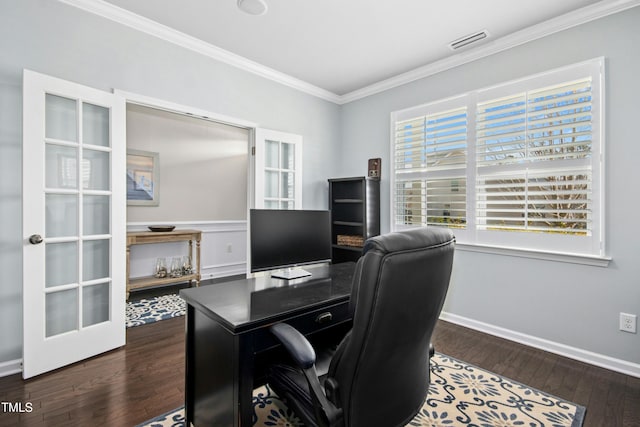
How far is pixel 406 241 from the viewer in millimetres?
977

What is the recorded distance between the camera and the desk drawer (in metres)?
1.26

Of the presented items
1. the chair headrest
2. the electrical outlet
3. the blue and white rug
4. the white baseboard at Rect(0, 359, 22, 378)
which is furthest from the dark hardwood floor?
the chair headrest

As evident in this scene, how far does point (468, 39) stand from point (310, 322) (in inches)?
114

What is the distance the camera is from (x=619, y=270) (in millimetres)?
2275

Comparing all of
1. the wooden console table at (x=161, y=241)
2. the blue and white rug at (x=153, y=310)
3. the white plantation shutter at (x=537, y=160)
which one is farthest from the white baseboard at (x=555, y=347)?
the wooden console table at (x=161, y=241)

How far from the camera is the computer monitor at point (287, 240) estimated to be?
1.79 m

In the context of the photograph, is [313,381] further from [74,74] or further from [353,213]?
[353,213]

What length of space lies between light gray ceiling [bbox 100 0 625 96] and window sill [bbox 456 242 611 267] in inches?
74.7

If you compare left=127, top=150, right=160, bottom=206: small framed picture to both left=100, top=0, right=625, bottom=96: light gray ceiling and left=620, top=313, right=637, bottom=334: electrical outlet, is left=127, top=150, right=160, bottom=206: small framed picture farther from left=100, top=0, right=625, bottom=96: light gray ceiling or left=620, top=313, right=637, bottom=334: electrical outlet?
left=620, top=313, right=637, bottom=334: electrical outlet

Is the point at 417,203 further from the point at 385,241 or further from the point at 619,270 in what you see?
the point at 385,241

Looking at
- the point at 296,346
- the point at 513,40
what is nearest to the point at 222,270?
the point at 296,346

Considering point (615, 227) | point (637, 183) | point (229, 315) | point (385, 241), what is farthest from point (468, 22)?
point (229, 315)

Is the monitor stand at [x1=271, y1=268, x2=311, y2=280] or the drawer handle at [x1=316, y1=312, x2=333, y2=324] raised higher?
the monitor stand at [x1=271, y1=268, x2=311, y2=280]

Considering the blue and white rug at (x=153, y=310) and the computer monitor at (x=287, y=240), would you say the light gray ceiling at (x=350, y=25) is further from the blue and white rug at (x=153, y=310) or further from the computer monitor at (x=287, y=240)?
the blue and white rug at (x=153, y=310)
